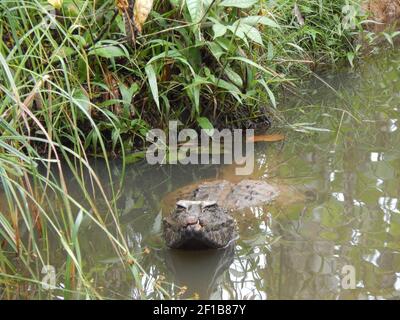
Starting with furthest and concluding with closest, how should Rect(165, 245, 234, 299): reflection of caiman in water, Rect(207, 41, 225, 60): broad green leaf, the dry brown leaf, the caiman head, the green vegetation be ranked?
the dry brown leaf → Rect(207, 41, 225, 60): broad green leaf → the green vegetation → the caiman head → Rect(165, 245, 234, 299): reflection of caiman in water

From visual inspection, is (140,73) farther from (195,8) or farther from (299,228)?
(299,228)

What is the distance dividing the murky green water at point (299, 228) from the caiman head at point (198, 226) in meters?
0.04

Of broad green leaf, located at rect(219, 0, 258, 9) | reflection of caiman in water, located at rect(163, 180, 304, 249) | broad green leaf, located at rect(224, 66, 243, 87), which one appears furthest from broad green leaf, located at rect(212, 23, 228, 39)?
reflection of caiman in water, located at rect(163, 180, 304, 249)

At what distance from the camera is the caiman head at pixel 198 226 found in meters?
2.46

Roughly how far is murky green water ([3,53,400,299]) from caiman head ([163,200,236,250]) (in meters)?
0.04

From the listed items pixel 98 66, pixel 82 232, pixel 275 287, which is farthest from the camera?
pixel 98 66

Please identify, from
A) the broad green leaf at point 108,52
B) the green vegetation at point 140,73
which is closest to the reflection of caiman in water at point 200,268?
the green vegetation at point 140,73

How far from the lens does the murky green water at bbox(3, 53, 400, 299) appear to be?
2316 millimetres

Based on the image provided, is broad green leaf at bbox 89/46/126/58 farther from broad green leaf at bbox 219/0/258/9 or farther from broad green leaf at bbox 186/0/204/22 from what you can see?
broad green leaf at bbox 219/0/258/9
